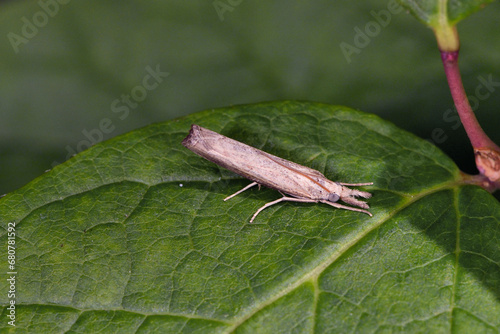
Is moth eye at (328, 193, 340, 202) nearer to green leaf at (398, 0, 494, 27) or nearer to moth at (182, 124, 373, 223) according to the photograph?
moth at (182, 124, 373, 223)

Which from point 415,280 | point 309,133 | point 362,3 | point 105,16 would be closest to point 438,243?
point 415,280

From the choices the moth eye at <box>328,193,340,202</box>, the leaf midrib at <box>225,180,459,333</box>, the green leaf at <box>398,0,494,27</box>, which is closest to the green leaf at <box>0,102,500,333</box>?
the leaf midrib at <box>225,180,459,333</box>

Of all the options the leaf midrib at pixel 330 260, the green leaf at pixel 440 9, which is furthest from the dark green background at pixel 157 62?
the green leaf at pixel 440 9

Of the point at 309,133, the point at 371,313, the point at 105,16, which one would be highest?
the point at 105,16

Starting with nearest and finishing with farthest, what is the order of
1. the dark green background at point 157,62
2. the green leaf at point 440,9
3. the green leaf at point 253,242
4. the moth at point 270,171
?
the green leaf at point 440,9, the green leaf at point 253,242, the moth at point 270,171, the dark green background at point 157,62

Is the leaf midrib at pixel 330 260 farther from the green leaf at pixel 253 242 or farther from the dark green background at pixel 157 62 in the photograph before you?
the dark green background at pixel 157 62

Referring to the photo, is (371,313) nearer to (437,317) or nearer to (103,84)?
(437,317)

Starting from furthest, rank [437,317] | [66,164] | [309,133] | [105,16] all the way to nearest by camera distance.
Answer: [105,16], [309,133], [66,164], [437,317]
